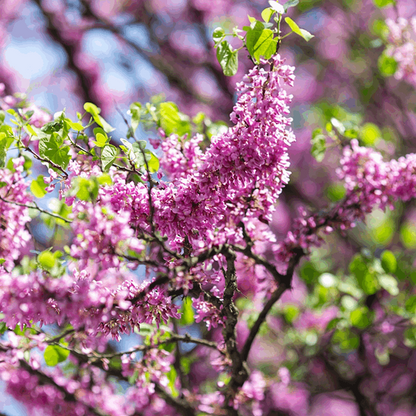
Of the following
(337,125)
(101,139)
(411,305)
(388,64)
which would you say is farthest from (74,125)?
(388,64)

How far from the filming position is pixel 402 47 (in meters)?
3.24

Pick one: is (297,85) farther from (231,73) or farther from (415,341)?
(231,73)

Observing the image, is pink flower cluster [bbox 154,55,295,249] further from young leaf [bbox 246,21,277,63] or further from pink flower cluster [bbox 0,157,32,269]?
pink flower cluster [bbox 0,157,32,269]

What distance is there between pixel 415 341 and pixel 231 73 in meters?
2.34

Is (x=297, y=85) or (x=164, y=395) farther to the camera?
(x=297, y=85)

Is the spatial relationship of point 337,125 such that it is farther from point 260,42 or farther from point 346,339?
point 346,339

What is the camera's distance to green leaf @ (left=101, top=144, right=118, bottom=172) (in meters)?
1.45

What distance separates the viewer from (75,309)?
3.82ft

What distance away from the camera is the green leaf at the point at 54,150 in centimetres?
151

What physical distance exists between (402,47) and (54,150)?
288 centimetres

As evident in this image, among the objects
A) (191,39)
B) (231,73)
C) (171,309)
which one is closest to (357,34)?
(191,39)

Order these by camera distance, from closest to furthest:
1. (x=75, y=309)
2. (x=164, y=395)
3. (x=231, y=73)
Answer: (x=75, y=309) → (x=231, y=73) → (x=164, y=395)

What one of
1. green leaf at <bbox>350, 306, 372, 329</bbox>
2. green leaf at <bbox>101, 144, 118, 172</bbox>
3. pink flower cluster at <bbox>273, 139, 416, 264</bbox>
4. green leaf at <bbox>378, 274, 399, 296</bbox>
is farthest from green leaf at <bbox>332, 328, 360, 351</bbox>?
green leaf at <bbox>101, 144, 118, 172</bbox>

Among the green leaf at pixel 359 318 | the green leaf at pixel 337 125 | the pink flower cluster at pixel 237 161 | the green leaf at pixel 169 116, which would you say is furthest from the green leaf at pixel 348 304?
the green leaf at pixel 169 116
